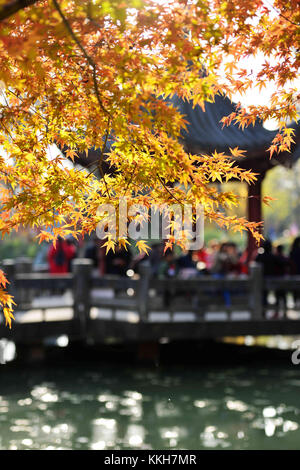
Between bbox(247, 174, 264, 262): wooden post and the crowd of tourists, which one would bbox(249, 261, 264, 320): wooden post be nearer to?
the crowd of tourists

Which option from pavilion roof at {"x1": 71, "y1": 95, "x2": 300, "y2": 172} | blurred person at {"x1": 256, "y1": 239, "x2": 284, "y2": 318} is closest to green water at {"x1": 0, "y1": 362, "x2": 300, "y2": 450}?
blurred person at {"x1": 256, "y1": 239, "x2": 284, "y2": 318}

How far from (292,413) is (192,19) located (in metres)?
8.01

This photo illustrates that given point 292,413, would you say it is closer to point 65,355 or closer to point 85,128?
point 65,355

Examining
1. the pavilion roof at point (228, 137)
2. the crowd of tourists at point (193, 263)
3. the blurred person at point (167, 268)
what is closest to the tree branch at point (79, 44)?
the pavilion roof at point (228, 137)

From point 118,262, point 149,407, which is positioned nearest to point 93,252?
point 118,262

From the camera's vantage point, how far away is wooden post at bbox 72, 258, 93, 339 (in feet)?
40.7

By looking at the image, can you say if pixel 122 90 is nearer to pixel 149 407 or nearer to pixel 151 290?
pixel 149 407

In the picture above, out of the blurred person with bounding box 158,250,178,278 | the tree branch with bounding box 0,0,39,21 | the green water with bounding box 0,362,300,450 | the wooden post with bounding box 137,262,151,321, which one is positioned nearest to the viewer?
the tree branch with bounding box 0,0,39,21

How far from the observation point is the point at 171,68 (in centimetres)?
379

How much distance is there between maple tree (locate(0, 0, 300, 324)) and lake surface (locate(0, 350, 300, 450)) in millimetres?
5112

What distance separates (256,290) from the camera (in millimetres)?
12164

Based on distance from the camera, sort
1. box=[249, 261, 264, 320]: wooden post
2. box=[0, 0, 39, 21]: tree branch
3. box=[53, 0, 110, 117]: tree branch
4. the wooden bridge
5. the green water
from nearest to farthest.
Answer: box=[0, 0, 39, 21]: tree branch, box=[53, 0, 110, 117]: tree branch, the green water, the wooden bridge, box=[249, 261, 264, 320]: wooden post

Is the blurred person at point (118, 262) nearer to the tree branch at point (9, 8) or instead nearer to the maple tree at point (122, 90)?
the maple tree at point (122, 90)

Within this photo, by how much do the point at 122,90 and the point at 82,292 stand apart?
8.78 m
